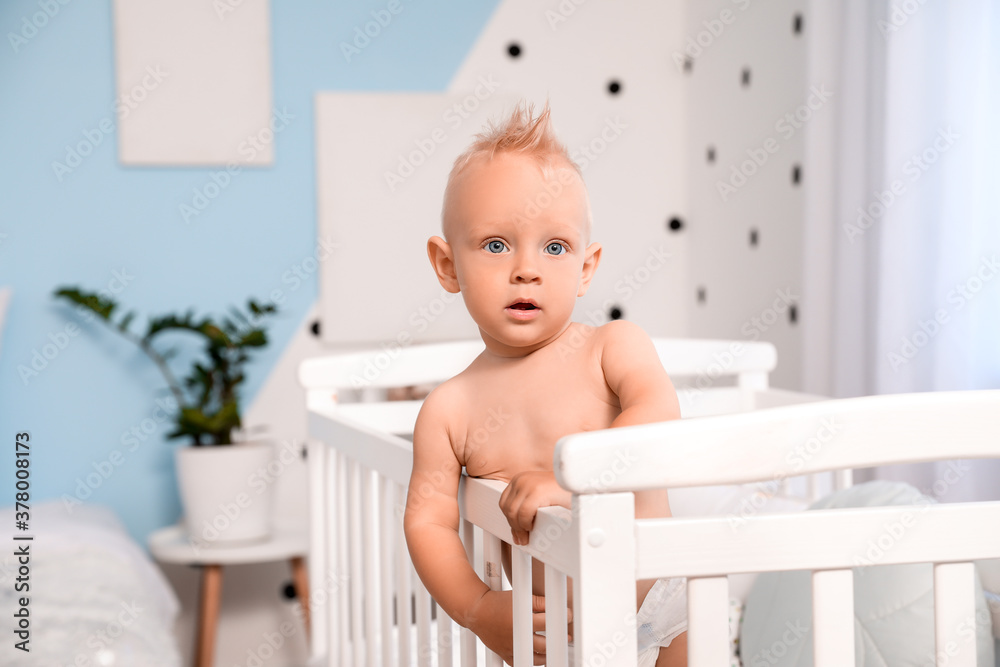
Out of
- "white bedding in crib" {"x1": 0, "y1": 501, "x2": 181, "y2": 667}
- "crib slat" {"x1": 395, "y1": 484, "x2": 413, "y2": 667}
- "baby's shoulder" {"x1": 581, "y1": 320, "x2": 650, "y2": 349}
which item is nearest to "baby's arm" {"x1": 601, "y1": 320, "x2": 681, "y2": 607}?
"baby's shoulder" {"x1": 581, "y1": 320, "x2": 650, "y2": 349}

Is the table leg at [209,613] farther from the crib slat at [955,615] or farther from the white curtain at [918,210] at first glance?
the crib slat at [955,615]

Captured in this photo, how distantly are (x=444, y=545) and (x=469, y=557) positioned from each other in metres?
0.07

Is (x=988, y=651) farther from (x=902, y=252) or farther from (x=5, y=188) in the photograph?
(x=5, y=188)

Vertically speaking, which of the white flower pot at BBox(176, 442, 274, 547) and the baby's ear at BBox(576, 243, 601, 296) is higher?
the baby's ear at BBox(576, 243, 601, 296)

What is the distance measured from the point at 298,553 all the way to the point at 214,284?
2.38 feet

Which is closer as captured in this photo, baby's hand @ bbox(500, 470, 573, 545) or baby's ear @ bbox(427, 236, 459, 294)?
baby's hand @ bbox(500, 470, 573, 545)

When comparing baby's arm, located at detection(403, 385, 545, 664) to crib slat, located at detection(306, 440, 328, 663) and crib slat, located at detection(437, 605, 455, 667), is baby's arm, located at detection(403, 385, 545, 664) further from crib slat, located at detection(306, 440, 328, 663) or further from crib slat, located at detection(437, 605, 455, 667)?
crib slat, located at detection(306, 440, 328, 663)

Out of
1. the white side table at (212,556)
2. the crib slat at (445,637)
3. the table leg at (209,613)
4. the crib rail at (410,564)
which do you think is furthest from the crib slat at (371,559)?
the table leg at (209,613)

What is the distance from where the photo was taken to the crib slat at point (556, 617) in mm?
604

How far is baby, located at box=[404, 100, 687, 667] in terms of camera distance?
2.46ft

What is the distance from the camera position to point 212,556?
1.98 m

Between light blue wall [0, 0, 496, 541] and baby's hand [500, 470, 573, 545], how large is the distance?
182cm

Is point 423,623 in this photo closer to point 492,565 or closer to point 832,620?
point 492,565

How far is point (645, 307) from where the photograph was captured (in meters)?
2.62
